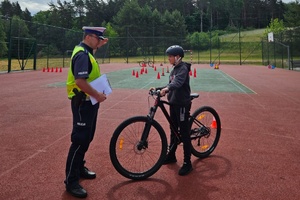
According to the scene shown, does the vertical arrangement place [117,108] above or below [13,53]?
below

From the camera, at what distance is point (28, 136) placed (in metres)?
5.52

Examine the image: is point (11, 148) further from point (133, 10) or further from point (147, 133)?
point (133, 10)

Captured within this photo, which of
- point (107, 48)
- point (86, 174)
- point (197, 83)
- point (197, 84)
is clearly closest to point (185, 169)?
point (86, 174)

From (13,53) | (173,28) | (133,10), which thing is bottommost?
(13,53)

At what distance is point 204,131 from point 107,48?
37552 mm

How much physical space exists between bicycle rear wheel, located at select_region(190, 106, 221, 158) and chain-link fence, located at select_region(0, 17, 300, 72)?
10185mm

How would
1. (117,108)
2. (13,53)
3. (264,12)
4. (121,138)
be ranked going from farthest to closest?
(264,12) < (13,53) < (117,108) < (121,138)

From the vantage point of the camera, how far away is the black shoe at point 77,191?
3205mm

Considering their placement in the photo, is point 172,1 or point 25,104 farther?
point 172,1

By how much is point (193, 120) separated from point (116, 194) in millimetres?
1548

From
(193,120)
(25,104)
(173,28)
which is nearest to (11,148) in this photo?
(193,120)

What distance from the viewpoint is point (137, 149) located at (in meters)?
3.78

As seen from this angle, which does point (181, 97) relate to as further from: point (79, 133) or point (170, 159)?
point (79, 133)

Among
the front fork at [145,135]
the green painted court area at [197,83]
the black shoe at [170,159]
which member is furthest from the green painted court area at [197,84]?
the front fork at [145,135]
